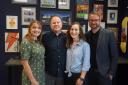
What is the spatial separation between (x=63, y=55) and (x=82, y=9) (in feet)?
5.45

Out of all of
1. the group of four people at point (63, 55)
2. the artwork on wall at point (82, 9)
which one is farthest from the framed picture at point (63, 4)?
the group of four people at point (63, 55)

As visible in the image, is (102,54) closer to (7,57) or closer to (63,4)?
(63,4)

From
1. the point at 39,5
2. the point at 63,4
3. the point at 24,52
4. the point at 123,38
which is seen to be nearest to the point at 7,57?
the point at 39,5

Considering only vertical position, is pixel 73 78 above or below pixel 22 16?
below

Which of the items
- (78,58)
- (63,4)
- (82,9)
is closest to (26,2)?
(63,4)

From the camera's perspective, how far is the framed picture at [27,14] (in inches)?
177

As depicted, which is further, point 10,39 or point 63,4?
point 63,4

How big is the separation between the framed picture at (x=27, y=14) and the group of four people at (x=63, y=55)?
1324mm

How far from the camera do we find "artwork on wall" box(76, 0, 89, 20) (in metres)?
4.64

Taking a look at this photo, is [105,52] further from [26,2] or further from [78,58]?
[26,2]

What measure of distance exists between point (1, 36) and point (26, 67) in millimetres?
1650

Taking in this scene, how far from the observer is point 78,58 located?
314cm

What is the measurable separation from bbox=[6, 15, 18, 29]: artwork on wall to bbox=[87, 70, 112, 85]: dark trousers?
5.62 feet

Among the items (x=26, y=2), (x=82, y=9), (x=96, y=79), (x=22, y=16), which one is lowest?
(x=96, y=79)
